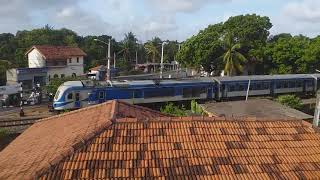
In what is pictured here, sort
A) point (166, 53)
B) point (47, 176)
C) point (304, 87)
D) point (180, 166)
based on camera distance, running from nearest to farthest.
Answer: point (47, 176), point (180, 166), point (304, 87), point (166, 53)

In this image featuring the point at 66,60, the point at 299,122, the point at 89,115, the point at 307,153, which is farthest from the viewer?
the point at 66,60

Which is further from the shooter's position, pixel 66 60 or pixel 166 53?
pixel 166 53

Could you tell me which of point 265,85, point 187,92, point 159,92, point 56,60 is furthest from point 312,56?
point 56,60

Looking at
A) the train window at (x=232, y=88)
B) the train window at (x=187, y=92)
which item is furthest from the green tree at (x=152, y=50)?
the train window at (x=187, y=92)

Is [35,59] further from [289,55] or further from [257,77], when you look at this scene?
[289,55]

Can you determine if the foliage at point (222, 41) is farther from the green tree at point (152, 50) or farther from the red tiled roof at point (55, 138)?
the red tiled roof at point (55, 138)

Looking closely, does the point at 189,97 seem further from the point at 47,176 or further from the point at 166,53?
the point at 166,53

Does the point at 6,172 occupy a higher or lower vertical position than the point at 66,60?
lower

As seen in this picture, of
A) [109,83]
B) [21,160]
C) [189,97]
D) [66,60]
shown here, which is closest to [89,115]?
[21,160]
